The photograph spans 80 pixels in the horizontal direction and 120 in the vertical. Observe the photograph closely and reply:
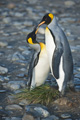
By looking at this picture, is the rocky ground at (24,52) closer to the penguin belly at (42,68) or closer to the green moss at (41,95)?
the green moss at (41,95)

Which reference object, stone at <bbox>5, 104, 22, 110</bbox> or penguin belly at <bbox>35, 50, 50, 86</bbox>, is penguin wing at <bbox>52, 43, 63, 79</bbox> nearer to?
penguin belly at <bbox>35, 50, 50, 86</bbox>

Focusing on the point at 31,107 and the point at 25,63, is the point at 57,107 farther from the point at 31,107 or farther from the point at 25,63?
the point at 25,63

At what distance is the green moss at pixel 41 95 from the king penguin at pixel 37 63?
16 centimetres

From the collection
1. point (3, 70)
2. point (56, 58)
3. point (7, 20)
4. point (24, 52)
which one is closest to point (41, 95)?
point (56, 58)

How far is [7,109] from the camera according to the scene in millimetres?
3207

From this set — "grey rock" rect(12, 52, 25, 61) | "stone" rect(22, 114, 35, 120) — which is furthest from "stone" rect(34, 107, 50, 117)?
"grey rock" rect(12, 52, 25, 61)

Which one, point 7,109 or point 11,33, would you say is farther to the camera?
point 11,33

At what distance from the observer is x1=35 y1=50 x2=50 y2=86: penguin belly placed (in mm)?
3561

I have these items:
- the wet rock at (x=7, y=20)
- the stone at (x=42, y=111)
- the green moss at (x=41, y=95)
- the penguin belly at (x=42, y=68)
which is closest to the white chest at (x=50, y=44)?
the penguin belly at (x=42, y=68)

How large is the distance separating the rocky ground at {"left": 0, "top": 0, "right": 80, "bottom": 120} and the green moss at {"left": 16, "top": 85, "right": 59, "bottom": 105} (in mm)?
78

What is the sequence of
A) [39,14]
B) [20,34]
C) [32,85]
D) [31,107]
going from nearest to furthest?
[31,107]
[32,85]
[20,34]
[39,14]

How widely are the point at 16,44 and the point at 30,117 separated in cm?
300

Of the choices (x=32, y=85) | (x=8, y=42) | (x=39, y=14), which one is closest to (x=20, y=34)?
(x=8, y=42)

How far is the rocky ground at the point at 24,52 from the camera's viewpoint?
313cm
